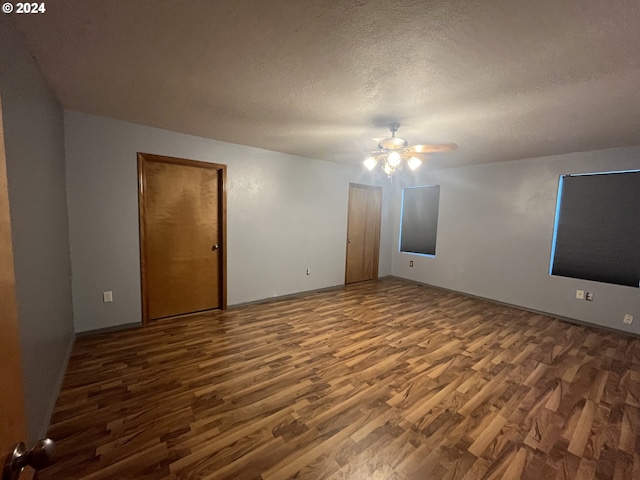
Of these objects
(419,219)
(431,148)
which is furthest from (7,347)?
(419,219)

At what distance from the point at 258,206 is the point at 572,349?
4254mm

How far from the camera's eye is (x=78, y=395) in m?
1.99

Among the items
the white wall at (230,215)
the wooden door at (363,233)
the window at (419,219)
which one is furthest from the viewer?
the window at (419,219)

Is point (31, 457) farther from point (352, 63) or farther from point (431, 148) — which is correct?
point (431, 148)

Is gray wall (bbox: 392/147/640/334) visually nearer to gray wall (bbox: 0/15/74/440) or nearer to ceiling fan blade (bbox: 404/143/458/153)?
ceiling fan blade (bbox: 404/143/458/153)

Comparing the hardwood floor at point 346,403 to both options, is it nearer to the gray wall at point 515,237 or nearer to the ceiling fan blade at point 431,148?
the gray wall at point 515,237

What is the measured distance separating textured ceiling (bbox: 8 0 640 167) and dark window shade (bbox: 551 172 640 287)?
0.92 m

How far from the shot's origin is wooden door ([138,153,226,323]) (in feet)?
10.5

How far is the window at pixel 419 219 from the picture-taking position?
17.8 feet

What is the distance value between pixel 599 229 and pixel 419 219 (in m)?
2.68

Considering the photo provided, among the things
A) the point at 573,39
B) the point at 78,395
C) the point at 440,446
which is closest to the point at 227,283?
the point at 78,395

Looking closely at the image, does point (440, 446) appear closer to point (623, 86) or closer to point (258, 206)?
point (623, 86)

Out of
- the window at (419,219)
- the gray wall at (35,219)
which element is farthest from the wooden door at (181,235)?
the window at (419,219)

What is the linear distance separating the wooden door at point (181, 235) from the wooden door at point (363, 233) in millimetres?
2537
